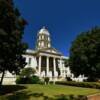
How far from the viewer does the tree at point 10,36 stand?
2619 cm

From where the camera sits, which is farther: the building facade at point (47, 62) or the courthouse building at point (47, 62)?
the building facade at point (47, 62)

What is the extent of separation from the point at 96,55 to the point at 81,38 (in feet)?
24.4

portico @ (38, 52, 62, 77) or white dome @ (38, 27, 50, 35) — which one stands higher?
white dome @ (38, 27, 50, 35)

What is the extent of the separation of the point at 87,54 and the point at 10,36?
2785 centimetres

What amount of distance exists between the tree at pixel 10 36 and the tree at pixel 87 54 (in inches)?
944

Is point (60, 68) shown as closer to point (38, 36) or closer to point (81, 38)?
point (38, 36)

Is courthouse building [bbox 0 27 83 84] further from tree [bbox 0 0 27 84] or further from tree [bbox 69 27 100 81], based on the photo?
tree [bbox 0 0 27 84]

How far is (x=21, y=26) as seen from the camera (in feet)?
97.0

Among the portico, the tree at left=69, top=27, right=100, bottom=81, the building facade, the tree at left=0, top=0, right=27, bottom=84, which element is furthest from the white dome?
the tree at left=0, top=0, right=27, bottom=84

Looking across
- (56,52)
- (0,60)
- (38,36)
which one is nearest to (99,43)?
(0,60)

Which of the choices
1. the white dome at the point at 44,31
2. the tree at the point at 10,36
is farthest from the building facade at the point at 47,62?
the tree at the point at 10,36

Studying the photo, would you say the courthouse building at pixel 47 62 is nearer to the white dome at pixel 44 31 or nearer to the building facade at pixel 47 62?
the building facade at pixel 47 62

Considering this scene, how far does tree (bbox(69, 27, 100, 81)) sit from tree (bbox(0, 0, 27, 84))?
78.6 ft

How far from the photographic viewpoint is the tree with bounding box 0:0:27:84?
85.9 ft
